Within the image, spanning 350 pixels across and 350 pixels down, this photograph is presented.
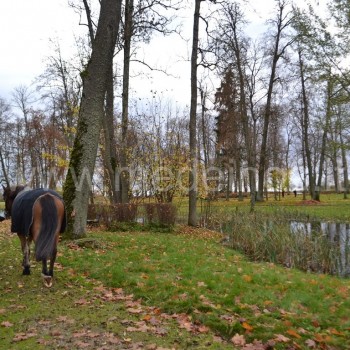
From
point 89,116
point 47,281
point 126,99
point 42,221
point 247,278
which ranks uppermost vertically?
point 126,99

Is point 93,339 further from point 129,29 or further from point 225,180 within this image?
point 225,180

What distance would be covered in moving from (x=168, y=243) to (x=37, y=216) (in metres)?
5.55

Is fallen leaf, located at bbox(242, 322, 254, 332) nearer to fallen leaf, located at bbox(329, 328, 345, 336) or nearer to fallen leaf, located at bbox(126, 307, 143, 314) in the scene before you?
fallen leaf, located at bbox(329, 328, 345, 336)

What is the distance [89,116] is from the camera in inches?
385

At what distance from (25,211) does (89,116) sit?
13.4 feet

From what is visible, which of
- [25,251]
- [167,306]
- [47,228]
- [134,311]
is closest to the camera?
[134,311]

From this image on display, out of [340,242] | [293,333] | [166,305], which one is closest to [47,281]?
[166,305]

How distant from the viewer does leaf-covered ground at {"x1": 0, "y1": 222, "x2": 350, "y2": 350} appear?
4.43 m

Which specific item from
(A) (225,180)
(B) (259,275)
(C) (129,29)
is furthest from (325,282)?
(A) (225,180)

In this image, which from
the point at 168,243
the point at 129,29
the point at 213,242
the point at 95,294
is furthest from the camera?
the point at 129,29

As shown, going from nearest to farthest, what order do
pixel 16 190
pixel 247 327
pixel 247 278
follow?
pixel 247 327
pixel 247 278
pixel 16 190

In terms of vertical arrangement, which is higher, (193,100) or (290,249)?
(193,100)

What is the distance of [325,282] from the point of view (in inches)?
283

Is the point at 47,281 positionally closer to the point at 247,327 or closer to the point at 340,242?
the point at 247,327
